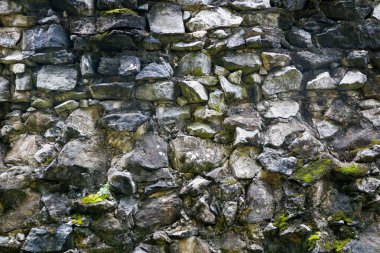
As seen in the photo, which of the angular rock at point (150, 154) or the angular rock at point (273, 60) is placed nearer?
the angular rock at point (150, 154)

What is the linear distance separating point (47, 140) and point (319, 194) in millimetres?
2944

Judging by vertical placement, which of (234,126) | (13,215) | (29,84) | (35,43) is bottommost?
(13,215)

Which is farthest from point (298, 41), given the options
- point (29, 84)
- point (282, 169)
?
point (29, 84)

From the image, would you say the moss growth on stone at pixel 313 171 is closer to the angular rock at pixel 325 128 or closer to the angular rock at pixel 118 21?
the angular rock at pixel 325 128

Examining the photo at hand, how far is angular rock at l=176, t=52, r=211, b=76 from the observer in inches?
160

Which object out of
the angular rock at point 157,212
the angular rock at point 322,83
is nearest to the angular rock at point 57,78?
the angular rock at point 157,212

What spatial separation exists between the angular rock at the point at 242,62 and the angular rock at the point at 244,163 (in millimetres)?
909

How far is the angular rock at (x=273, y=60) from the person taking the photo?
4.11 meters

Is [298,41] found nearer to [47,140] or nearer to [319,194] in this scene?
[319,194]

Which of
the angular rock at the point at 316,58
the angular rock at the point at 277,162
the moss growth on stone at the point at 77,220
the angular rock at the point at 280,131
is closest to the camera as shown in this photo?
the moss growth on stone at the point at 77,220

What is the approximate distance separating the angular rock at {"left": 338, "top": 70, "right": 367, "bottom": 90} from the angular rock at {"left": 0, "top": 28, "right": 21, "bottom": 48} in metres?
3.69

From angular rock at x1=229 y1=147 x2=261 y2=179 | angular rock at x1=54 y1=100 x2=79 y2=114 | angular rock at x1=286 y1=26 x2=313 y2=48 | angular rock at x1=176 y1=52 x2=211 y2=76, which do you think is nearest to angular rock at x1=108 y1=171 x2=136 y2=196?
angular rock at x1=54 y1=100 x2=79 y2=114

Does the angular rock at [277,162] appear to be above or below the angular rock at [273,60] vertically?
below

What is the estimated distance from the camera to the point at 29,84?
4.01 m
